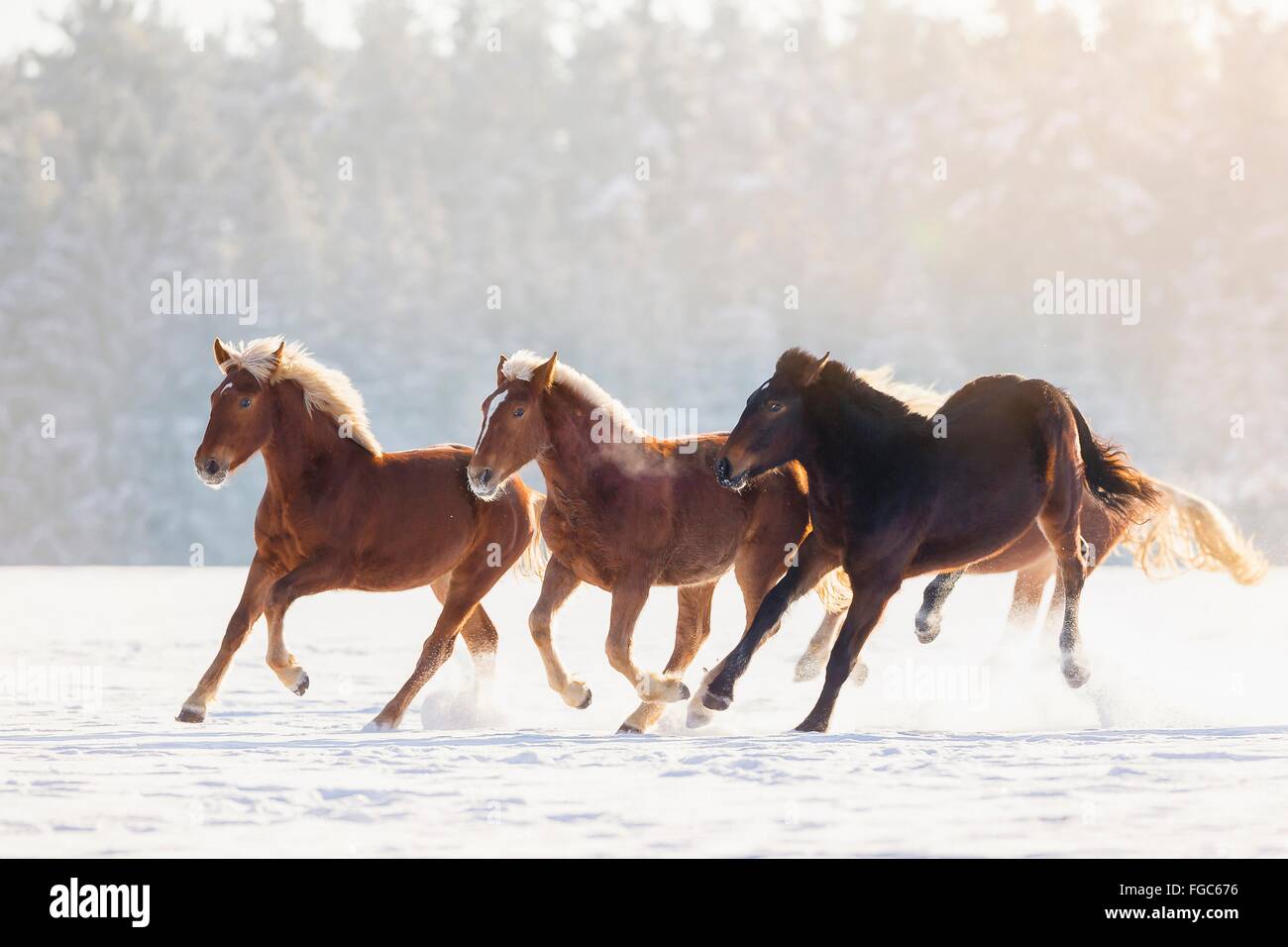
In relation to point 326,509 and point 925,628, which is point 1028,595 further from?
point 326,509

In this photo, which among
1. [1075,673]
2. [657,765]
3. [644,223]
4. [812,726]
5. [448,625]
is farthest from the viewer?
[644,223]

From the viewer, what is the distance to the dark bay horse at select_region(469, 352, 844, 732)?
337 inches

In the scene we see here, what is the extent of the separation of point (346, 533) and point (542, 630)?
1.20m

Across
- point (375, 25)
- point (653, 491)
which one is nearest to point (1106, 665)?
point (653, 491)

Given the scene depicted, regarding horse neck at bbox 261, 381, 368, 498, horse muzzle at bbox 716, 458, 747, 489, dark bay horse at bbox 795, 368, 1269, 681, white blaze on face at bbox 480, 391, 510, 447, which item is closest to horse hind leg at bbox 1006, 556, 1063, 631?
dark bay horse at bbox 795, 368, 1269, 681

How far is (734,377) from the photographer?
43.1 m

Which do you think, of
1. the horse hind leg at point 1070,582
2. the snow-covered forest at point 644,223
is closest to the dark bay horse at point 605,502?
the horse hind leg at point 1070,582

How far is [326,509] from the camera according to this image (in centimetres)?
919

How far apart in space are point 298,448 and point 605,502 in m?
1.68

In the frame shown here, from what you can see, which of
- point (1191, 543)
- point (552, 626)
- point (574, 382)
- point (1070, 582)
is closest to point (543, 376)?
point (574, 382)

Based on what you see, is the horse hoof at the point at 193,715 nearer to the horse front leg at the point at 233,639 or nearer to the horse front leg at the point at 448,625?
the horse front leg at the point at 233,639

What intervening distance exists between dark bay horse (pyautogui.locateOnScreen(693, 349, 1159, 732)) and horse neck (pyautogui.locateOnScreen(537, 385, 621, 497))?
0.73m
